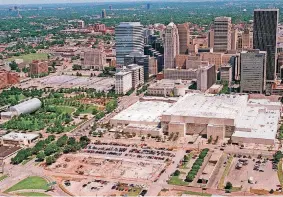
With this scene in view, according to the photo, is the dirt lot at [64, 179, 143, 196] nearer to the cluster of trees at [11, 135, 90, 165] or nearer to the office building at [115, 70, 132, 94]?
the cluster of trees at [11, 135, 90, 165]

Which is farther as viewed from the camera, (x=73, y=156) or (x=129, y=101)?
(x=129, y=101)

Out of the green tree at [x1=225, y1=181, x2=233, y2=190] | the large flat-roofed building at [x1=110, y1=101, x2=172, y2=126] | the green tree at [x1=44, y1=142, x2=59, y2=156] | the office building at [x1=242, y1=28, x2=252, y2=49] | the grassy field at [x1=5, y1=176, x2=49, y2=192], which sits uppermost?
the office building at [x1=242, y1=28, x2=252, y2=49]

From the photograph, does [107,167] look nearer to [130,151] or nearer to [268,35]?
[130,151]

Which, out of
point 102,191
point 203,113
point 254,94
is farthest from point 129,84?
point 102,191

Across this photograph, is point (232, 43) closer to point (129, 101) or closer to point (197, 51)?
point (197, 51)

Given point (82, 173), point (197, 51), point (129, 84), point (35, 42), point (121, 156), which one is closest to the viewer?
point (82, 173)

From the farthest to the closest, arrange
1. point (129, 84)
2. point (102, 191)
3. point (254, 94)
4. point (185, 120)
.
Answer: point (129, 84) → point (254, 94) → point (185, 120) → point (102, 191)

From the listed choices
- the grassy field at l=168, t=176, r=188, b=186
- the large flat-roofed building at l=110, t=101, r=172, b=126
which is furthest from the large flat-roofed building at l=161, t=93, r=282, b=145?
the grassy field at l=168, t=176, r=188, b=186
